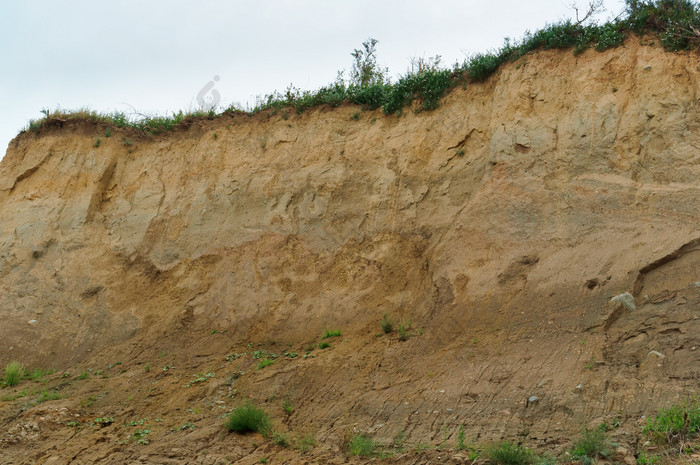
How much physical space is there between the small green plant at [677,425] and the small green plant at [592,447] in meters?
0.46

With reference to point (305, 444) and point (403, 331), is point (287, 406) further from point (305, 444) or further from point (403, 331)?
point (403, 331)

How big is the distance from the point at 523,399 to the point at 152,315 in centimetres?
722

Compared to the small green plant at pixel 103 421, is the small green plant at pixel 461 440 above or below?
below

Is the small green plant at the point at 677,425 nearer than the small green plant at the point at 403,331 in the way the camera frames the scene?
Yes

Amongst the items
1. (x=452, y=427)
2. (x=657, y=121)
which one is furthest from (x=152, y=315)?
(x=657, y=121)

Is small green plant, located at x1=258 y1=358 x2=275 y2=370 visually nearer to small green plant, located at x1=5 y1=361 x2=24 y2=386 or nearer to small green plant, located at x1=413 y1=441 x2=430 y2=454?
small green plant, located at x1=413 y1=441 x2=430 y2=454

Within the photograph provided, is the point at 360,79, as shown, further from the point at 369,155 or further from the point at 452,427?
the point at 452,427

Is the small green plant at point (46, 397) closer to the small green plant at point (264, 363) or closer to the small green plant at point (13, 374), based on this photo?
the small green plant at point (13, 374)

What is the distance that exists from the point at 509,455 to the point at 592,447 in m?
0.78

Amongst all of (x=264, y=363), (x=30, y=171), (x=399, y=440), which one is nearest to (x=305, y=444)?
(x=399, y=440)

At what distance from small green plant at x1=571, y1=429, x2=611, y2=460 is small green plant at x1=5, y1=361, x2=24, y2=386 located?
30.5 feet

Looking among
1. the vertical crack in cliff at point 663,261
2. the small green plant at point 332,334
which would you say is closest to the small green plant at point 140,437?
the small green plant at point 332,334

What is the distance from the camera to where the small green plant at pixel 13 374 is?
11.6 m

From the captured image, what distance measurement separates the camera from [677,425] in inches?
254
